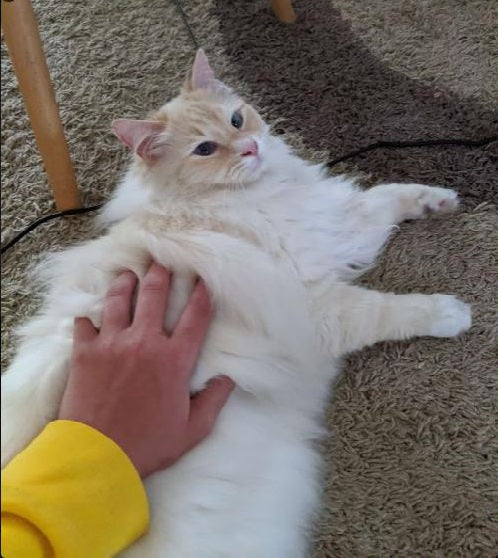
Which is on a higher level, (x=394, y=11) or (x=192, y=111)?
(x=192, y=111)

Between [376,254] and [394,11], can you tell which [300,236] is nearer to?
[376,254]

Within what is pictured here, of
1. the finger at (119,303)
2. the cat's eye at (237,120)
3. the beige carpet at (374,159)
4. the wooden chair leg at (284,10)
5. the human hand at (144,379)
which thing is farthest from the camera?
the wooden chair leg at (284,10)

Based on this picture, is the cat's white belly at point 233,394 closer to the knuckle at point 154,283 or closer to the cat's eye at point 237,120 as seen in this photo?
the knuckle at point 154,283

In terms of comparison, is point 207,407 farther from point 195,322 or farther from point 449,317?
point 449,317

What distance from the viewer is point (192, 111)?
1225 mm

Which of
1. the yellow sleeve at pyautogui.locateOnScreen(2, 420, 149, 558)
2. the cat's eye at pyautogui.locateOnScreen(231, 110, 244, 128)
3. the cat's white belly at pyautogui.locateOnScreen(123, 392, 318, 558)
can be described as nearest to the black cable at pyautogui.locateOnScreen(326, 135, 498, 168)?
the cat's eye at pyautogui.locateOnScreen(231, 110, 244, 128)

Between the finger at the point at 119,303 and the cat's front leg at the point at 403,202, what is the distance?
1.70ft

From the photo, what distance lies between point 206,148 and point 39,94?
0.38 meters

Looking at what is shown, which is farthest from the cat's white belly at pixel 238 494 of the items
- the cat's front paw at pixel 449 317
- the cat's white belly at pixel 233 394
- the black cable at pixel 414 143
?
the black cable at pixel 414 143

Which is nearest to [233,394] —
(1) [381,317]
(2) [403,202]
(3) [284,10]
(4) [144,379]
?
(4) [144,379]

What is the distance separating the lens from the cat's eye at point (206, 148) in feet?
3.91

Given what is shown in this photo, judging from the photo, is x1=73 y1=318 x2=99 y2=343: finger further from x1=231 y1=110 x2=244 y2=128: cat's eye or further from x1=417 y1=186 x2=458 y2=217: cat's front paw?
x1=417 y1=186 x2=458 y2=217: cat's front paw

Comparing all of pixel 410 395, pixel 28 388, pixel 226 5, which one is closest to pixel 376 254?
pixel 410 395

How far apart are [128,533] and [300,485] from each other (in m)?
0.32
